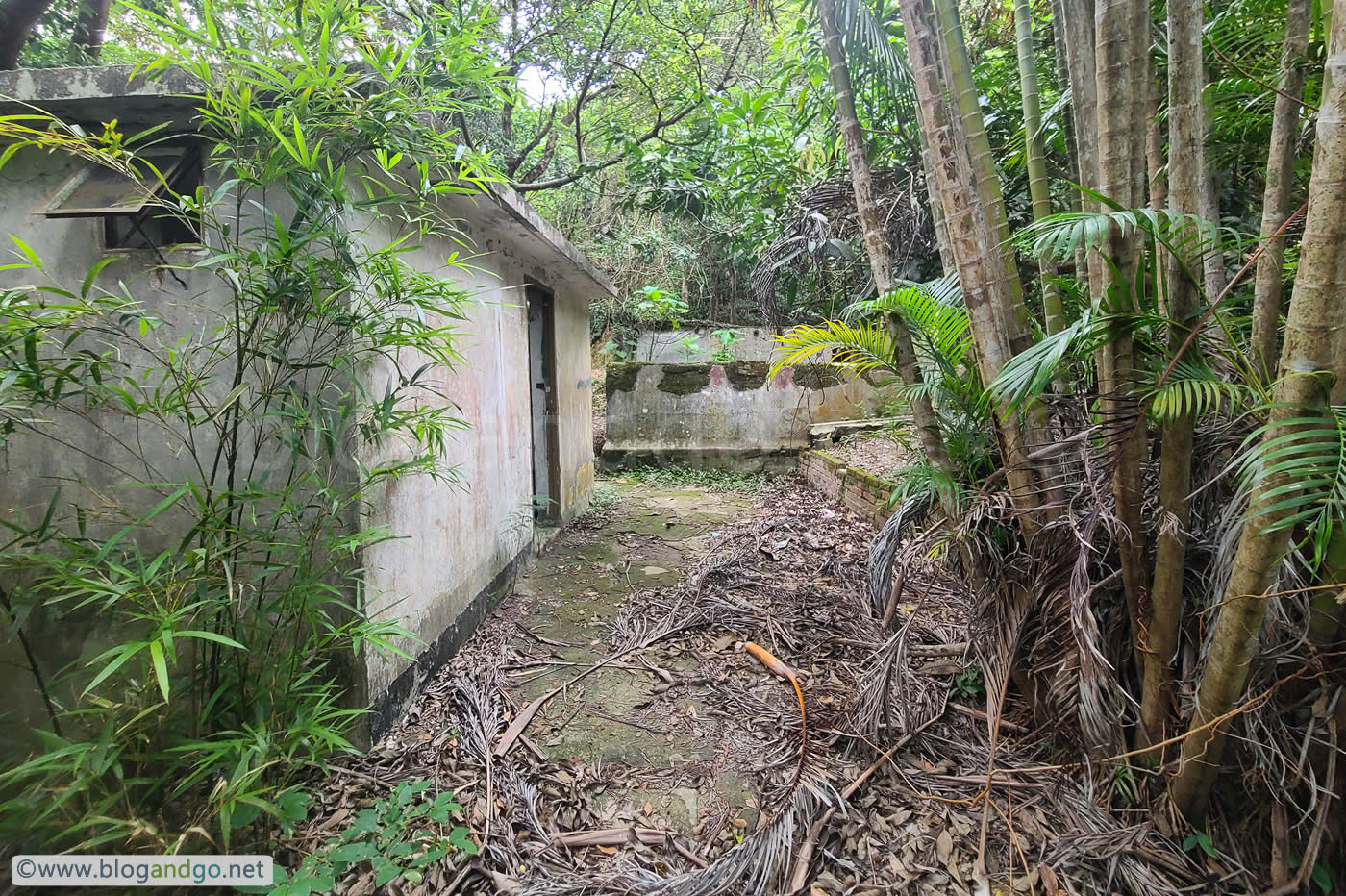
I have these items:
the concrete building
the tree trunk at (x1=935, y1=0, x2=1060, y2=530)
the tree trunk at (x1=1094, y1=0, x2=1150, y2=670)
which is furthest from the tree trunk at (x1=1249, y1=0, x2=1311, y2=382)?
the concrete building

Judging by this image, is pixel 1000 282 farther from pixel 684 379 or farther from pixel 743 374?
pixel 684 379

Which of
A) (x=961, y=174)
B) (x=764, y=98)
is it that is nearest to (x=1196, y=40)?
(x=961, y=174)

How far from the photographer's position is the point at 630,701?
102 inches

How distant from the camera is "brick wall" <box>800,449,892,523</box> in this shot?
173 inches

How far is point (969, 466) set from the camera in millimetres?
2031

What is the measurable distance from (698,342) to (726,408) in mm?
2547

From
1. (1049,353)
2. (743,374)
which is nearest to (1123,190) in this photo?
(1049,353)

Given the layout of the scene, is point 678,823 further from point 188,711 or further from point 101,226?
point 101,226

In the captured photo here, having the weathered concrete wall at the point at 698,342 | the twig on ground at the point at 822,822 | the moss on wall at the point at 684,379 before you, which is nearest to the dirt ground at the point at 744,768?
the twig on ground at the point at 822,822

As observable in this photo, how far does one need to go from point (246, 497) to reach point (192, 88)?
128 cm

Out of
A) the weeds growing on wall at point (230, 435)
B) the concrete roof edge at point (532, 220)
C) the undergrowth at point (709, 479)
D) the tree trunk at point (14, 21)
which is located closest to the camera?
the weeds growing on wall at point (230, 435)

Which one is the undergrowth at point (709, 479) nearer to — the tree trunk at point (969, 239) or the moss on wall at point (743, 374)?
the moss on wall at point (743, 374)

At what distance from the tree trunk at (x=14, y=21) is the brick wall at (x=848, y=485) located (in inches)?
207

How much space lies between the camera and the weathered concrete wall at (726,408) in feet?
25.0
